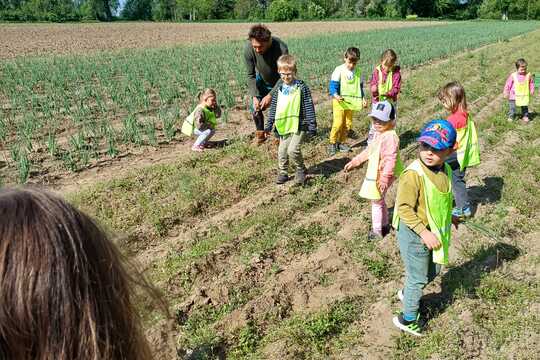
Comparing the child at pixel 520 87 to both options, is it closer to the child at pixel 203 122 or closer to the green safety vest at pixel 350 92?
the green safety vest at pixel 350 92

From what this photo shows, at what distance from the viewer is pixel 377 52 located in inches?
814

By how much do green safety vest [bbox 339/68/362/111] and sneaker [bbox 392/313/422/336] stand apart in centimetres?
417

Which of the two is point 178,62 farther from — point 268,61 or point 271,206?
point 271,206

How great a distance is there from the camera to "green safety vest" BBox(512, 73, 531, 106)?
8.41 m

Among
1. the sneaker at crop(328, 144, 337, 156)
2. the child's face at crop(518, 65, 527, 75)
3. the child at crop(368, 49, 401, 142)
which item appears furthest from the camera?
the child's face at crop(518, 65, 527, 75)

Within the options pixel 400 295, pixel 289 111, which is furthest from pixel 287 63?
pixel 400 295

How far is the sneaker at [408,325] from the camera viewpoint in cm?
344

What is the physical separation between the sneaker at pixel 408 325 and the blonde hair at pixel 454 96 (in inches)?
101

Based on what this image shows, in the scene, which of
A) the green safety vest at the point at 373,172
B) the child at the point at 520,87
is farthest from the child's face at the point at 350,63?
the child at the point at 520,87

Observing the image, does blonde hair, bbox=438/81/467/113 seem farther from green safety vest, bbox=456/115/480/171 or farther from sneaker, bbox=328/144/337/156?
sneaker, bbox=328/144/337/156

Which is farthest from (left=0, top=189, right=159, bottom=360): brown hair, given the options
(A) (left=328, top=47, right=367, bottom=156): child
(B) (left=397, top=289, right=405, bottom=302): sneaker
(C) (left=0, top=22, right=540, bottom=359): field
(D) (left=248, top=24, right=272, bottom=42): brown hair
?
(A) (left=328, top=47, right=367, bottom=156): child

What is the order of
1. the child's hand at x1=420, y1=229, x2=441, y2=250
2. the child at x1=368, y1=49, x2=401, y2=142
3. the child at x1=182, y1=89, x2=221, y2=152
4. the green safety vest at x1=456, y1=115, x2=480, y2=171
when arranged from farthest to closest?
the child at x1=182, y1=89, x2=221, y2=152
the child at x1=368, y1=49, x2=401, y2=142
the green safety vest at x1=456, y1=115, x2=480, y2=171
the child's hand at x1=420, y1=229, x2=441, y2=250

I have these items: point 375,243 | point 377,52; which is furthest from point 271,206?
point 377,52

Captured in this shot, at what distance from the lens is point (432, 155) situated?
10.6 feet
